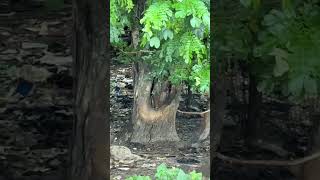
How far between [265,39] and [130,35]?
5127 millimetres

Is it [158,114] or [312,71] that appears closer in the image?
[312,71]

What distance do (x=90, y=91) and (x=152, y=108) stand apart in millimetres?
4918

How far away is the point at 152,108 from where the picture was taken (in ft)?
21.9

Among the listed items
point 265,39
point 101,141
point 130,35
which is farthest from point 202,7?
point 130,35

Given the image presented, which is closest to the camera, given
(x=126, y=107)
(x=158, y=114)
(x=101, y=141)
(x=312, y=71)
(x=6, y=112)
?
(x=312, y=71)

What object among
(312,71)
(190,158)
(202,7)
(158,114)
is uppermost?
(202,7)

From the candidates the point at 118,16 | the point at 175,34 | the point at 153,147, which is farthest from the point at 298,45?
the point at 153,147

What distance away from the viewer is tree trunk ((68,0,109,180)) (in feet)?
5.53

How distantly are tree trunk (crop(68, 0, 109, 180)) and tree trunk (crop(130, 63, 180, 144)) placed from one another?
14.7ft

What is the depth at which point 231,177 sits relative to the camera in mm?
1600

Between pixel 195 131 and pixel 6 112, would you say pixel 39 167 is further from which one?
pixel 195 131

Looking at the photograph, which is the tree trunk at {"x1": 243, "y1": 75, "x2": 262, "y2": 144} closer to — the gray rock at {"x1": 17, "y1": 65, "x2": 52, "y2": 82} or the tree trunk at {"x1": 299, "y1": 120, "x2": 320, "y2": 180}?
the tree trunk at {"x1": 299, "y1": 120, "x2": 320, "y2": 180}

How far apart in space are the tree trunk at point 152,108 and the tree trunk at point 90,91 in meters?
4.49

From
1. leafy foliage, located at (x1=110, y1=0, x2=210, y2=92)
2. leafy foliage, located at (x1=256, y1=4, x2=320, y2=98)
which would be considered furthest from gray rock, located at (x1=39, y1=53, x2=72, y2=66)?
leafy foliage, located at (x1=110, y1=0, x2=210, y2=92)
